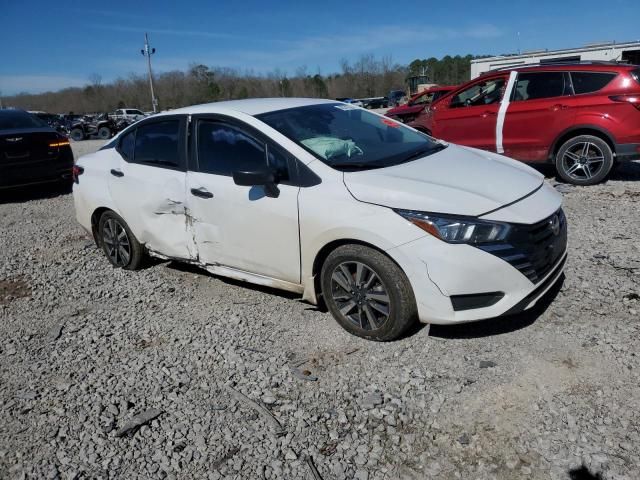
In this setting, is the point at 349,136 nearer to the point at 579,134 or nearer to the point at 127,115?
the point at 579,134

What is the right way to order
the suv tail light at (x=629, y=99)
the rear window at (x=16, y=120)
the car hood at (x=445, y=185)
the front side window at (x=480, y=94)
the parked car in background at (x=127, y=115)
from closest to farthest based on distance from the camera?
1. the car hood at (x=445, y=185)
2. the suv tail light at (x=629, y=99)
3. the front side window at (x=480, y=94)
4. the rear window at (x=16, y=120)
5. the parked car in background at (x=127, y=115)

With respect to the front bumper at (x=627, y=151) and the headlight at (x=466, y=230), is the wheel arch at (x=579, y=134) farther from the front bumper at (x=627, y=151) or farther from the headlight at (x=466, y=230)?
the headlight at (x=466, y=230)

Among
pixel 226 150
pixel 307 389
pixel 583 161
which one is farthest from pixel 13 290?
pixel 583 161

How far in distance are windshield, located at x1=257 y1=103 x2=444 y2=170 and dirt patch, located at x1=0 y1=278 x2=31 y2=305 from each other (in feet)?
10.0

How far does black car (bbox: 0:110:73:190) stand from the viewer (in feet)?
27.7

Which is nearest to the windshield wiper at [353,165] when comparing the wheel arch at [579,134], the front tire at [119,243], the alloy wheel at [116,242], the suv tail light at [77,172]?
the front tire at [119,243]

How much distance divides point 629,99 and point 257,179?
575 cm

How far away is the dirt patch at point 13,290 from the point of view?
193 inches

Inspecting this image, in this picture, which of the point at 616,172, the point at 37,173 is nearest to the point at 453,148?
the point at 616,172

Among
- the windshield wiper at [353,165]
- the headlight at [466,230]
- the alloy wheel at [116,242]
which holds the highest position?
the windshield wiper at [353,165]

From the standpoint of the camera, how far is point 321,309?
13.2ft

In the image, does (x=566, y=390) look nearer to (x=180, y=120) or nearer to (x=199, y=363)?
(x=199, y=363)

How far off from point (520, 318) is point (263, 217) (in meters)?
1.97

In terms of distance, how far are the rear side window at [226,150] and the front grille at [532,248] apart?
68.4 inches
